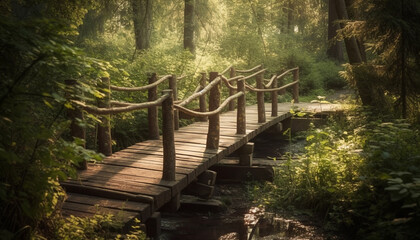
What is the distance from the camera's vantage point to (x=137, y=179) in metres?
5.70

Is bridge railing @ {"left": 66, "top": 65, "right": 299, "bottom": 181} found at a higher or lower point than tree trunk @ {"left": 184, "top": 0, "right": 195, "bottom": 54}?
lower

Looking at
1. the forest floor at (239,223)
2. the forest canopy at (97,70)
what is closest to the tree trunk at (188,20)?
the forest canopy at (97,70)

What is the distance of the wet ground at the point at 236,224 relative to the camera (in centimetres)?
605

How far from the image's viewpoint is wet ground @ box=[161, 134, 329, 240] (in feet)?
19.9

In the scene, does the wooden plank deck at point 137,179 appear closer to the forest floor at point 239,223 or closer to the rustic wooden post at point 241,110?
the rustic wooden post at point 241,110

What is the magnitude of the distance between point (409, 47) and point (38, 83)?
292 inches

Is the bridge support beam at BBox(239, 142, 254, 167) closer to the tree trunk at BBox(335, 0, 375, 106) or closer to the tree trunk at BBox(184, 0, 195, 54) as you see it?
the tree trunk at BBox(335, 0, 375, 106)

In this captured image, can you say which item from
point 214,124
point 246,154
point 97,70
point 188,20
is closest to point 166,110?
point 97,70

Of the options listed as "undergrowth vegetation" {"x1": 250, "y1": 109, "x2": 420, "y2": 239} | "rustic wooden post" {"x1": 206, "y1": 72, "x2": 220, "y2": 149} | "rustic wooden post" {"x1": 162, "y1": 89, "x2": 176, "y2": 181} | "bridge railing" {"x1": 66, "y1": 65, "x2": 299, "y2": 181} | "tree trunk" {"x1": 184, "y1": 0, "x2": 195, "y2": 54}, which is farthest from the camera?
"tree trunk" {"x1": 184, "y1": 0, "x2": 195, "y2": 54}

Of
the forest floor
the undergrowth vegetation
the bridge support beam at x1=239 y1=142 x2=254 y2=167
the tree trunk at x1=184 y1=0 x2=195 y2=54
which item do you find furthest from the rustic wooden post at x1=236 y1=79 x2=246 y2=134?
the tree trunk at x1=184 y1=0 x2=195 y2=54

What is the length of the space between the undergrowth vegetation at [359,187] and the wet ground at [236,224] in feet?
0.97

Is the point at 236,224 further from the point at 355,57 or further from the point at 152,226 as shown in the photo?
the point at 355,57

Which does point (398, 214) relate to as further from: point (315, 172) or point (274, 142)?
point (274, 142)

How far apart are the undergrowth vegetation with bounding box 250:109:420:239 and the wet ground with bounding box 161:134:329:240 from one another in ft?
0.97
